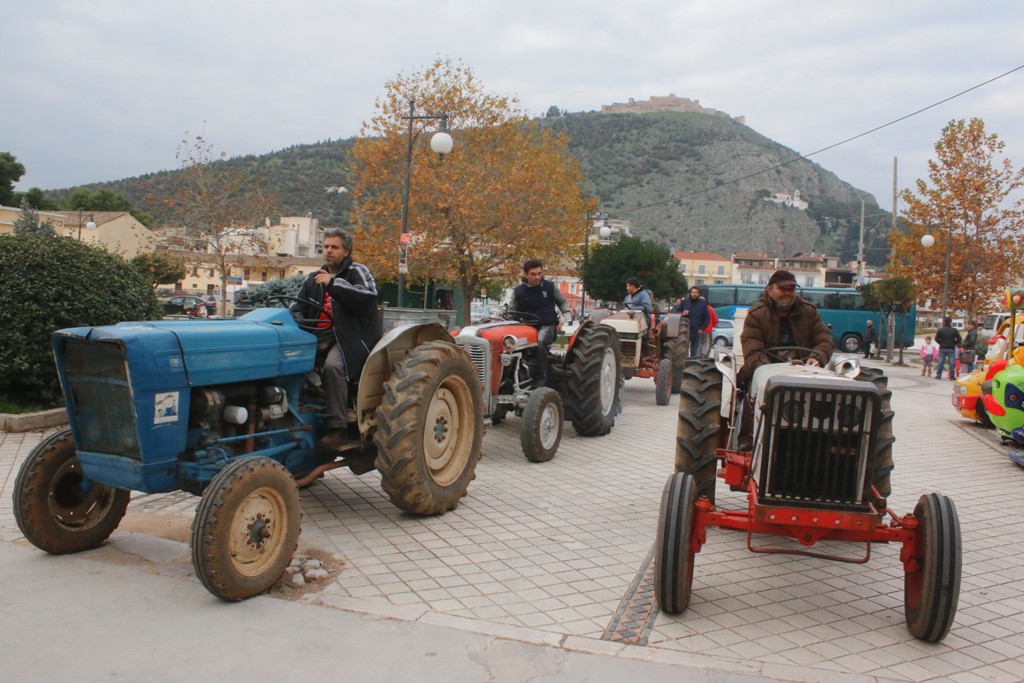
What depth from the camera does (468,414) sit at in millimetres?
6668

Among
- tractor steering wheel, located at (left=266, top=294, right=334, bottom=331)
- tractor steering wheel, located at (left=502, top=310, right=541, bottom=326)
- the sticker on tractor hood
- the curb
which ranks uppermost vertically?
tractor steering wheel, located at (left=266, top=294, right=334, bottom=331)

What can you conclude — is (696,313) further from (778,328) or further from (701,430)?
(701,430)

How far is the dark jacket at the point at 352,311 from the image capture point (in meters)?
5.82

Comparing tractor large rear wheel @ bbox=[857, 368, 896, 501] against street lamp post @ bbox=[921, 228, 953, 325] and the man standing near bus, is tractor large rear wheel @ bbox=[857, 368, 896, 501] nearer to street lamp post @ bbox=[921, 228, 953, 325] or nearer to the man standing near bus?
the man standing near bus

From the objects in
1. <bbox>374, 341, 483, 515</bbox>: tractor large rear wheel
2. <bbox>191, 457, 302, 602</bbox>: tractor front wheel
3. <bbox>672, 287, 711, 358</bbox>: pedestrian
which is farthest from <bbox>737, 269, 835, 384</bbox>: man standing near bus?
<bbox>672, 287, 711, 358</bbox>: pedestrian

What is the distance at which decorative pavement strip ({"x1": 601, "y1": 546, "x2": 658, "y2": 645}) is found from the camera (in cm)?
421

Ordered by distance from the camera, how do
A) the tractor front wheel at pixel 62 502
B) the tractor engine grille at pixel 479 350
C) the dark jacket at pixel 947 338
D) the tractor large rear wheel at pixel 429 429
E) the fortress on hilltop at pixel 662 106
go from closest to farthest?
the tractor front wheel at pixel 62 502 < the tractor large rear wheel at pixel 429 429 < the tractor engine grille at pixel 479 350 < the dark jacket at pixel 947 338 < the fortress on hilltop at pixel 662 106

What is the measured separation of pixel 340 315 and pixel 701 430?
109 inches

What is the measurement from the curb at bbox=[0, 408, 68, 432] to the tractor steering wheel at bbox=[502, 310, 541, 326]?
4.83m

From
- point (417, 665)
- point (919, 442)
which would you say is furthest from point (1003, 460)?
point (417, 665)

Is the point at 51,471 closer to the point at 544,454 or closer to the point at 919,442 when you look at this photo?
the point at 544,454

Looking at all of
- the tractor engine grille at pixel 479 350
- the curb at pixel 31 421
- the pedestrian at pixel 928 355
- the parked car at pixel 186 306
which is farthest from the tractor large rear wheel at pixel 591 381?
the parked car at pixel 186 306

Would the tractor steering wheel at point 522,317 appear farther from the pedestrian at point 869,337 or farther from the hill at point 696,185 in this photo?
the hill at point 696,185

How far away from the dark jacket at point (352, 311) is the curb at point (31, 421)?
12.8 feet
